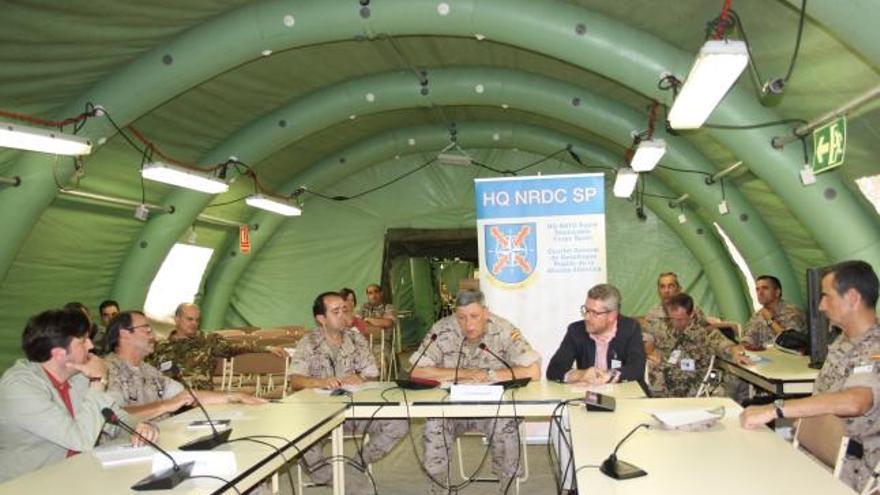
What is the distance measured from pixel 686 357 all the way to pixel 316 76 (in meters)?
4.99

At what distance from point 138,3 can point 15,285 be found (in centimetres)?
355

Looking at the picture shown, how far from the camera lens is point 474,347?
4812 millimetres

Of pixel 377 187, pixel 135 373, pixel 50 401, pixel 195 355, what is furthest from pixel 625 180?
pixel 50 401

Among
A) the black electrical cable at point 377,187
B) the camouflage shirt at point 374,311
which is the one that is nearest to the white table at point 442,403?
the camouflage shirt at point 374,311

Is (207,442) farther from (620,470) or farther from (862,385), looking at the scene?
(862,385)

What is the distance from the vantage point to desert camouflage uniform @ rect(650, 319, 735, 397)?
5871 mm

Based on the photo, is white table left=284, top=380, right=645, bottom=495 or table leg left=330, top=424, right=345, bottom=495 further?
table leg left=330, top=424, right=345, bottom=495

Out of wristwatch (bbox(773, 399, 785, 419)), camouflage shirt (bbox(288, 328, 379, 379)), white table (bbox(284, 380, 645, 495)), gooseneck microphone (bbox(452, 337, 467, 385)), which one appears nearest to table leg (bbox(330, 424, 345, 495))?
white table (bbox(284, 380, 645, 495))

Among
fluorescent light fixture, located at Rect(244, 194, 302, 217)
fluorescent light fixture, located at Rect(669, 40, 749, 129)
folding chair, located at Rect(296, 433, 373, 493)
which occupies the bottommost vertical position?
folding chair, located at Rect(296, 433, 373, 493)

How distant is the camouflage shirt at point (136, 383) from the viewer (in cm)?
398

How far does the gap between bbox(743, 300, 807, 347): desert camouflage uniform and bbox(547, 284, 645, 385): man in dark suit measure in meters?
2.98

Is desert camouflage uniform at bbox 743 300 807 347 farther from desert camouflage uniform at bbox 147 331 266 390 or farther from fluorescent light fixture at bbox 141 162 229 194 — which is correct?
fluorescent light fixture at bbox 141 162 229 194

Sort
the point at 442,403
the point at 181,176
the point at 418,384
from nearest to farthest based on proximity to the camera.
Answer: the point at 442,403
the point at 418,384
the point at 181,176

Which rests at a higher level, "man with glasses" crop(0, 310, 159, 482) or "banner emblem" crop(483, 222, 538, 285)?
"banner emblem" crop(483, 222, 538, 285)
